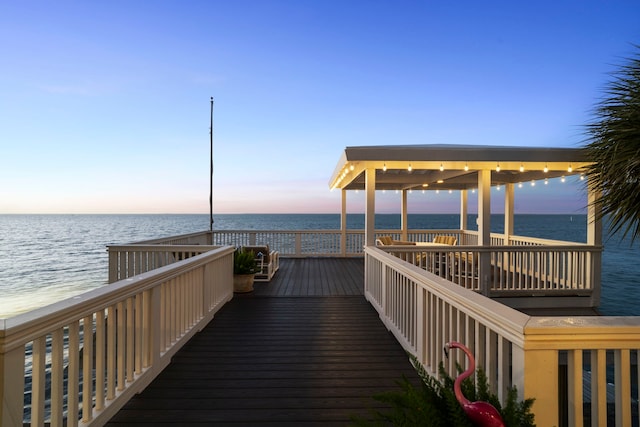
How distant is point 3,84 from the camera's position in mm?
11445

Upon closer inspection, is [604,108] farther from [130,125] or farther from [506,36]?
[130,125]

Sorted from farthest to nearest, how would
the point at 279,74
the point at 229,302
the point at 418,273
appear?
1. the point at 279,74
2. the point at 229,302
3. the point at 418,273

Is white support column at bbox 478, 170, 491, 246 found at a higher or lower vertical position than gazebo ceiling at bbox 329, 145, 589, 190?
lower

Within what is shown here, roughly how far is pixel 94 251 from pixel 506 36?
89.7 feet

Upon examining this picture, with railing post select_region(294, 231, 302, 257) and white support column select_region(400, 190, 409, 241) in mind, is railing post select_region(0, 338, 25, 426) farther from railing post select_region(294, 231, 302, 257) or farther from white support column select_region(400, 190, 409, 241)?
white support column select_region(400, 190, 409, 241)

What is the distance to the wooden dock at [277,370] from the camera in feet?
7.20

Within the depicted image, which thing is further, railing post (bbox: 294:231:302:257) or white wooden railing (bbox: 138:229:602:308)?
railing post (bbox: 294:231:302:257)

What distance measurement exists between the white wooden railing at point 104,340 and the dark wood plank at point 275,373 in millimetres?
175

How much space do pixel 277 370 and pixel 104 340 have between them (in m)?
1.38

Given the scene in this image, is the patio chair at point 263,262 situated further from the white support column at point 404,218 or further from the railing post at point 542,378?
the railing post at point 542,378

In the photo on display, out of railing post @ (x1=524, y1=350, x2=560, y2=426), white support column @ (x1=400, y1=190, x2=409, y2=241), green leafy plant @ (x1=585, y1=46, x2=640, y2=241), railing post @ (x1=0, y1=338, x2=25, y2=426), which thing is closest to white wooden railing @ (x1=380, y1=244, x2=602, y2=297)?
green leafy plant @ (x1=585, y1=46, x2=640, y2=241)

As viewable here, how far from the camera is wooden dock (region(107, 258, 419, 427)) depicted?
2.20 m

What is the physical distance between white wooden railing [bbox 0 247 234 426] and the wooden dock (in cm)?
17

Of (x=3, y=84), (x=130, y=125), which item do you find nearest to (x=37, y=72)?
(x=3, y=84)
